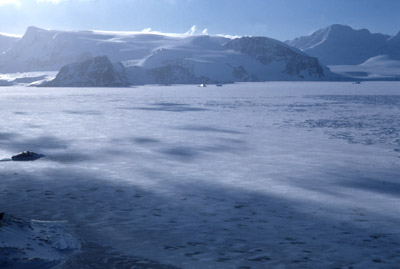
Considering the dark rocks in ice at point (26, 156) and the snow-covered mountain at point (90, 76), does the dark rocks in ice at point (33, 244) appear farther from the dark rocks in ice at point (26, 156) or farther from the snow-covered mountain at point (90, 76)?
the snow-covered mountain at point (90, 76)

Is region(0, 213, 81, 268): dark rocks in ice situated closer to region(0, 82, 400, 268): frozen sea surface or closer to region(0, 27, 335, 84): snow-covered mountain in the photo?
region(0, 82, 400, 268): frozen sea surface

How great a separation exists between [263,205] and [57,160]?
23.6ft

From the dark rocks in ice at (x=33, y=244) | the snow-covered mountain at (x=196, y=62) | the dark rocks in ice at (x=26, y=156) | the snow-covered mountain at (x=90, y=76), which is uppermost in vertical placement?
the snow-covered mountain at (x=196, y=62)

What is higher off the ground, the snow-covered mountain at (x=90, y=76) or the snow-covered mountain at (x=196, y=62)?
the snow-covered mountain at (x=196, y=62)

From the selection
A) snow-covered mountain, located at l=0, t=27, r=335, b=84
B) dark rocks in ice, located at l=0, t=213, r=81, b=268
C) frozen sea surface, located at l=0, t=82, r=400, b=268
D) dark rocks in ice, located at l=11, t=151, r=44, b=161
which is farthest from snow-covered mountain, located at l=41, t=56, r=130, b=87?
dark rocks in ice, located at l=0, t=213, r=81, b=268

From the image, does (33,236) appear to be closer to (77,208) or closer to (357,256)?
(77,208)

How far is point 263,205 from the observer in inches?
325

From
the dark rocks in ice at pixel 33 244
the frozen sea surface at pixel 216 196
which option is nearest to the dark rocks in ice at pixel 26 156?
the frozen sea surface at pixel 216 196

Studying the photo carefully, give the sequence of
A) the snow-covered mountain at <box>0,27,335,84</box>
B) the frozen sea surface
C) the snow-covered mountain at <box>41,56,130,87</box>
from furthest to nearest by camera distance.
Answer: the snow-covered mountain at <box>0,27,335,84</box> < the snow-covered mountain at <box>41,56,130,87</box> < the frozen sea surface

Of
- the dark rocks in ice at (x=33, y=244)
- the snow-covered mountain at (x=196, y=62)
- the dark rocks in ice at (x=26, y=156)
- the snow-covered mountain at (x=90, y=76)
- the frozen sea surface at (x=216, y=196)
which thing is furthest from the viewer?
the snow-covered mountain at (x=196, y=62)

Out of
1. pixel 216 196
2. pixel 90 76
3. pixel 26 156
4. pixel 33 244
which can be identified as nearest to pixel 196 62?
pixel 90 76

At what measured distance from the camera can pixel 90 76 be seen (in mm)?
109875

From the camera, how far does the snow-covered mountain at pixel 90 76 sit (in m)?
108

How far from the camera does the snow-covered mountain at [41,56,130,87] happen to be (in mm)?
108188
